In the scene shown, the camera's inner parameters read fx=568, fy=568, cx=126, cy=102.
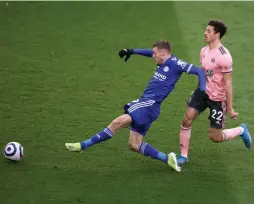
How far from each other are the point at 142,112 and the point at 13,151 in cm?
181

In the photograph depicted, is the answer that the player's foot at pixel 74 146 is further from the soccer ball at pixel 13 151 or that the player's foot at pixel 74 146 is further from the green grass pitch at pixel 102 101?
the soccer ball at pixel 13 151

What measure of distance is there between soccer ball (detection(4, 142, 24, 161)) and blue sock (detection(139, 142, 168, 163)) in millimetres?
1640

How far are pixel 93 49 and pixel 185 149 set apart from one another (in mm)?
4185

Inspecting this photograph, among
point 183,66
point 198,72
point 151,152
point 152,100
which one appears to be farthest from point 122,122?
point 198,72

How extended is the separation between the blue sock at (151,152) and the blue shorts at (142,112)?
26cm

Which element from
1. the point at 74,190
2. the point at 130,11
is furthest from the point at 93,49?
the point at 74,190

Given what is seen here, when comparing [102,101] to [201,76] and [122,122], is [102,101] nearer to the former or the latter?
[122,122]

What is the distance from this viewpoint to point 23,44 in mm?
11508

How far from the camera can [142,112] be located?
7.39 m

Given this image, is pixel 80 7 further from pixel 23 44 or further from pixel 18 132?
pixel 18 132

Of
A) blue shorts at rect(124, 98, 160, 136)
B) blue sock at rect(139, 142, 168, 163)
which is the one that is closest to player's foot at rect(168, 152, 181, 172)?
blue sock at rect(139, 142, 168, 163)

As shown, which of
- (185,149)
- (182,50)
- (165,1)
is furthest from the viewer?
(165,1)

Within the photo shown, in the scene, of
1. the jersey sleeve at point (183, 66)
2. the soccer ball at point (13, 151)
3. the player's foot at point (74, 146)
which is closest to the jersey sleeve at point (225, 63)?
the jersey sleeve at point (183, 66)

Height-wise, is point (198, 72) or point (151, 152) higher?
point (198, 72)
